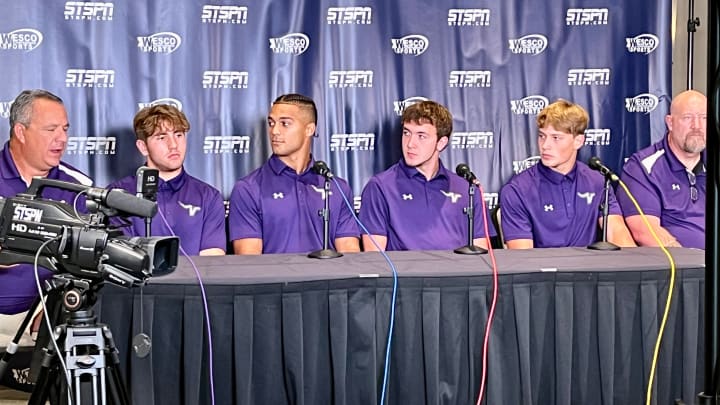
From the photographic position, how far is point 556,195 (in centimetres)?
391

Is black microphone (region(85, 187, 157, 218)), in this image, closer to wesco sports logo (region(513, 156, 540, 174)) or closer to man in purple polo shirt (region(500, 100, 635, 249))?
man in purple polo shirt (region(500, 100, 635, 249))

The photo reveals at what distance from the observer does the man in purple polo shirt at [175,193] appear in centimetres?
355

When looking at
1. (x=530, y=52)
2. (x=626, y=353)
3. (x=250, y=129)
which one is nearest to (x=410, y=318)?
(x=626, y=353)

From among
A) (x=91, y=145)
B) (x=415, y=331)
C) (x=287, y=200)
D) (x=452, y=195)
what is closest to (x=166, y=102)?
(x=91, y=145)

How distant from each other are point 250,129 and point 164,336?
1740 millimetres

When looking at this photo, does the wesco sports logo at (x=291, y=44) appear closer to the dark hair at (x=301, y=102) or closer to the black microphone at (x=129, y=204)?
the dark hair at (x=301, y=102)

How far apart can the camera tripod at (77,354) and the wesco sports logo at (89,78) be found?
2.22 m

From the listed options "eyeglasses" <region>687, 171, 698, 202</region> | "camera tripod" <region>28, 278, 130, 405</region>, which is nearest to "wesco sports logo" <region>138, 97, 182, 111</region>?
"camera tripod" <region>28, 278, 130, 405</region>

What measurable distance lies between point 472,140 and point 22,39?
216cm

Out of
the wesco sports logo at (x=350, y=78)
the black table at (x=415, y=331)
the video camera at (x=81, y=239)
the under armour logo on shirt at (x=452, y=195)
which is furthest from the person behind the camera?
the wesco sports logo at (x=350, y=78)

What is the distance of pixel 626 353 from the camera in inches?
107

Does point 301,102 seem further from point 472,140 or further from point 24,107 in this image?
point 24,107

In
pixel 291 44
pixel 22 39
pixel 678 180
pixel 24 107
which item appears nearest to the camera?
pixel 24 107

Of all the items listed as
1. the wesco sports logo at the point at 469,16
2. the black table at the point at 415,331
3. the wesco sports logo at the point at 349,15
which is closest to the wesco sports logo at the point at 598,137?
the wesco sports logo at the point at 469,16
